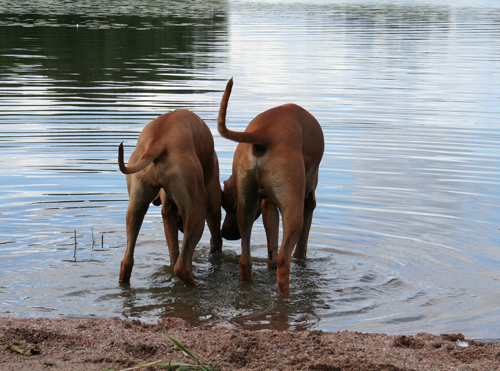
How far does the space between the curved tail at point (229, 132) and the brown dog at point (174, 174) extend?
0.35 metres

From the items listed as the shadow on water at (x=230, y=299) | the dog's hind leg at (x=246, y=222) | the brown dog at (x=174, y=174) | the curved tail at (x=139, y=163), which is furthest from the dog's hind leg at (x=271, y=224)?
the curved tail at (x=139, y=163)

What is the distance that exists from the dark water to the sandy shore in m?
0.57

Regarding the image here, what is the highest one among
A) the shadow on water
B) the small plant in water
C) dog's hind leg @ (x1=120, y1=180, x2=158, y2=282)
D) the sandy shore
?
dog's hind leg @ (x1=120, y1=180, x2=158, y2=282)

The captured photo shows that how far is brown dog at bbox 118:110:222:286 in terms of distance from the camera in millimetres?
4703

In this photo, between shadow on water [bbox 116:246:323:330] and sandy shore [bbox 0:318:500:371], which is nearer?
sandy shore [bbox 0:318:500:371]

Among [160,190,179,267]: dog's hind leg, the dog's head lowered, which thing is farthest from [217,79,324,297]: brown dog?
the dog's head lowered

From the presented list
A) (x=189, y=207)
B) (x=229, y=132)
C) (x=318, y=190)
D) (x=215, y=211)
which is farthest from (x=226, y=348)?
(x=318, y=190)

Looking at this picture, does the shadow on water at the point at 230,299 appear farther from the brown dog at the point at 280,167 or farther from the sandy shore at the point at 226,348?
the sandy shore at the point at 226,348

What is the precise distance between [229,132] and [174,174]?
1.62ft

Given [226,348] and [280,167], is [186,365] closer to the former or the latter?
[226,348]

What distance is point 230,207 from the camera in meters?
6.04

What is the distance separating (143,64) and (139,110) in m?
6.29

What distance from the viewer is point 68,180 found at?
816 cm

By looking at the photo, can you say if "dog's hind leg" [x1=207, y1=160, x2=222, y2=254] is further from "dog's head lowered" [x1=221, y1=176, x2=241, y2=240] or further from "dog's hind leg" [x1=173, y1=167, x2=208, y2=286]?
"dog's hind leg" [x1=173, y1=167, x2=208, y2=286]
